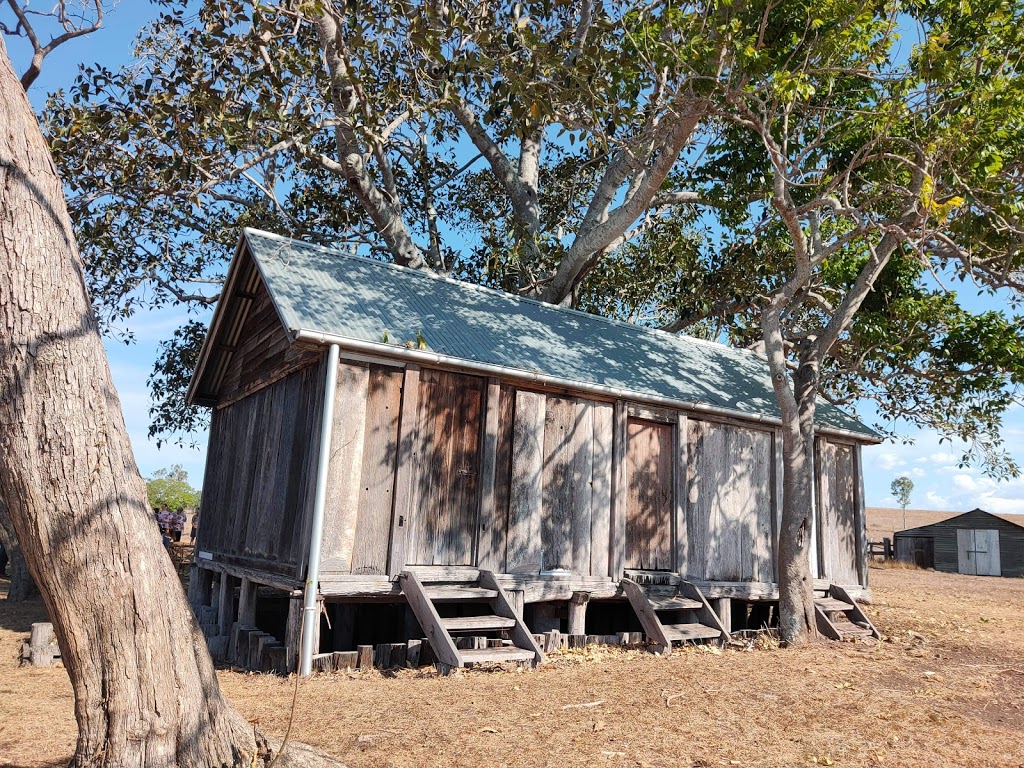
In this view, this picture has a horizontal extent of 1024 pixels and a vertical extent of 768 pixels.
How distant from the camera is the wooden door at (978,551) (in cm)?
4028

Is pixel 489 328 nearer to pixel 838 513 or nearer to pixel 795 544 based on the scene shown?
pixel 795 544

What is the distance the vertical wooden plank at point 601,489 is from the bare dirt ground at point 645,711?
4.83 ft

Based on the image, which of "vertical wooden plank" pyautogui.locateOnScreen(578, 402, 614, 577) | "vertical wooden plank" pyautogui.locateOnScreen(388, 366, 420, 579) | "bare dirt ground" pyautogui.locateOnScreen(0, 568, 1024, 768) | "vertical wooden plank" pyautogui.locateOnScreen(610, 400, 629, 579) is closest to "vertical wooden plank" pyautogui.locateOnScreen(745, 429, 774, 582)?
"bare dirt ground" pyautogui.locateOnScreen(0, 568, 1024, 768)

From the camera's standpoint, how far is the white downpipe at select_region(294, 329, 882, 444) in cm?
998

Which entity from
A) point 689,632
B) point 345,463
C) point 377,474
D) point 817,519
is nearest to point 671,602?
point 689,632

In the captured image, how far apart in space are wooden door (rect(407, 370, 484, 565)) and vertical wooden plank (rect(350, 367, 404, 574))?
0.39 meters

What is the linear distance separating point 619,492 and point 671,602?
1787 millimetres

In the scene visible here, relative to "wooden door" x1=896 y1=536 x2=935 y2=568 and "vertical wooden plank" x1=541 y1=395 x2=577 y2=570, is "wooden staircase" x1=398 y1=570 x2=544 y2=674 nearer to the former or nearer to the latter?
"vertical wooden plank" x1=541 y1=395 x2=577 y2=570

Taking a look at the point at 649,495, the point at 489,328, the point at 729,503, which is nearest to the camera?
the point at 489,328

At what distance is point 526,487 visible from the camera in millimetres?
11500

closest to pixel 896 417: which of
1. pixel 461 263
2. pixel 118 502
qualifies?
pixel 461 263

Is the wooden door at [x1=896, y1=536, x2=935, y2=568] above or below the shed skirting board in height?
above

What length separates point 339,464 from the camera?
10086mm

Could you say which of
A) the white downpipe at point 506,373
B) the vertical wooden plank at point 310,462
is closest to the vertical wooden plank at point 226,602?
the vertical wooden plank at point 310,462
